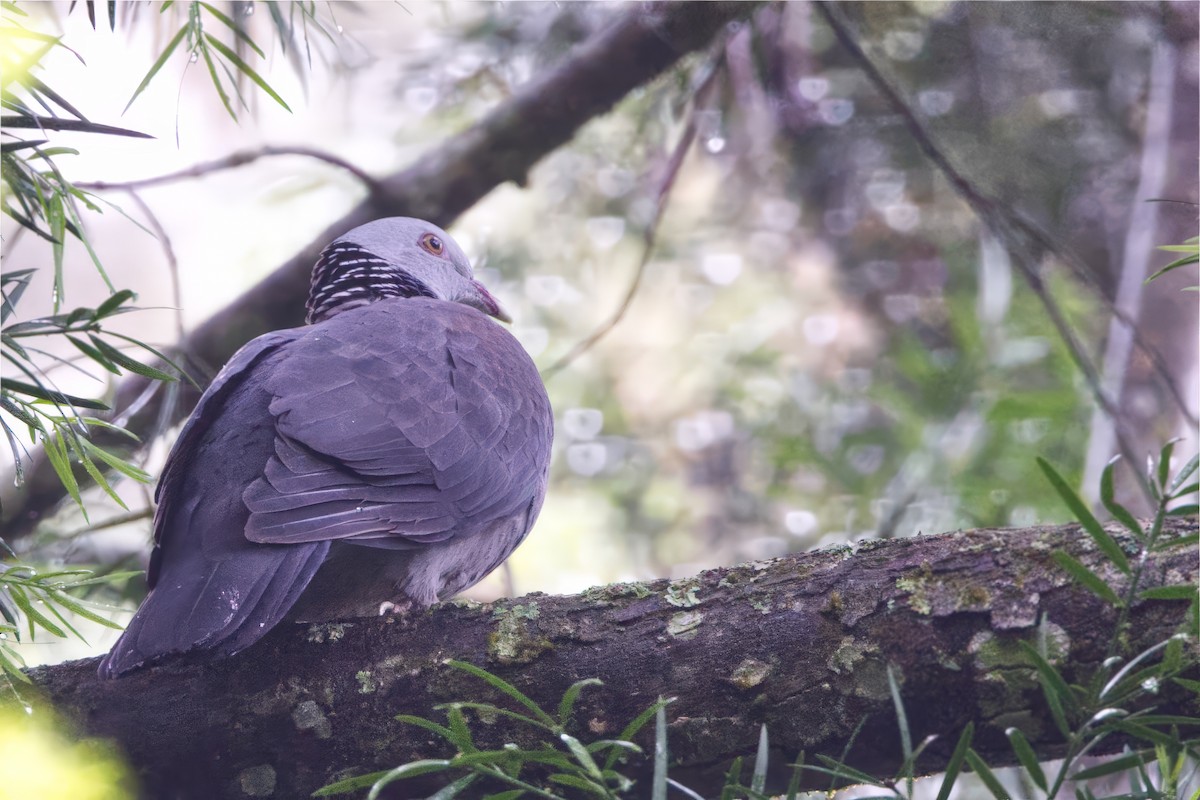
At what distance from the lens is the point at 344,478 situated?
2520mm

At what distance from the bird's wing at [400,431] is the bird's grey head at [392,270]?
433 millimetres

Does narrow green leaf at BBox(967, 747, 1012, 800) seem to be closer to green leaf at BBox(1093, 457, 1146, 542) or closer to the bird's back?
green leaf at BBox(1093, 457, 1146, 542)

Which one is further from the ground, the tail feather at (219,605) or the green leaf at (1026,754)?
the tail feather at (219,605)

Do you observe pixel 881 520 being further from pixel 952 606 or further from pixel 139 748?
pixel 139 748

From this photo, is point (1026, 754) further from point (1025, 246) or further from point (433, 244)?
point (1025, 246)

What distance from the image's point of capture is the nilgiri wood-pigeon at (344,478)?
2.27 metres

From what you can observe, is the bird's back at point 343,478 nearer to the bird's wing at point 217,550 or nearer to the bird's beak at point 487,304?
the bird's wing at point 217,550

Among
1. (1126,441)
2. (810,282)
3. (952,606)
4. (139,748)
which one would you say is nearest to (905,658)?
(952,606)

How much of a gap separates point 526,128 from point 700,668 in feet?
9.44

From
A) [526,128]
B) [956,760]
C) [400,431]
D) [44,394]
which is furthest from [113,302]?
[526,128]

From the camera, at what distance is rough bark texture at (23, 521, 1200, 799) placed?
Answer: 197 cm

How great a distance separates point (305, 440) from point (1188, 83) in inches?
171

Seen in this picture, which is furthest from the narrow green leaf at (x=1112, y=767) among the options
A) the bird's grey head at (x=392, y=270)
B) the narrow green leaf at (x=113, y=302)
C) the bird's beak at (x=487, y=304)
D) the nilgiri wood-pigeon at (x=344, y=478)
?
the bird's beak at (x=487, y=304)

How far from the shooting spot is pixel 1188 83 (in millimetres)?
4859
